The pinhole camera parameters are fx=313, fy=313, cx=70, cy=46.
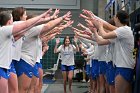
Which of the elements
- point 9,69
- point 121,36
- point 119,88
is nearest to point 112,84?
point 119,88

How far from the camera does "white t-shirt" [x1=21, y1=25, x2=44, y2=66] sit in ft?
16.9

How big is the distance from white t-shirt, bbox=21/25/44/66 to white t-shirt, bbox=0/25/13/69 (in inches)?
43.4

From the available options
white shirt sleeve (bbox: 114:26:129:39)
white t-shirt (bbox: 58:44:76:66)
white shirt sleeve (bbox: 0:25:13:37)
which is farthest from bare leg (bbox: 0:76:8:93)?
white t-shirt (bbox: 58:44:76:66)

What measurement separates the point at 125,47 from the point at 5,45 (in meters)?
1.78

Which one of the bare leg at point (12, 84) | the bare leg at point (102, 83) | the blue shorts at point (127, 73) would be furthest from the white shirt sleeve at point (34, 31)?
the bare leg at point (102, 83)

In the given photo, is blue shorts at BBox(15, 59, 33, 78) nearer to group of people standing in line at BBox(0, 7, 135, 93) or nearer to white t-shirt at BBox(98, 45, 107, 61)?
group of people standing in line at BBox(0, 7, 135, 93)

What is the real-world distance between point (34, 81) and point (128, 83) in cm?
184

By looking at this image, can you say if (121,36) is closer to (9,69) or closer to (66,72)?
(9,69)

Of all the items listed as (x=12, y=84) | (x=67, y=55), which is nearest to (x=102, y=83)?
(x=12, y=84)

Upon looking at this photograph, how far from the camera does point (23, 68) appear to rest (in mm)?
5062

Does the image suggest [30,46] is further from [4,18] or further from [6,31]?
[6,31]

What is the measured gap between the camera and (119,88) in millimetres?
4625

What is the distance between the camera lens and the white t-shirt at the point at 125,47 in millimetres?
4582

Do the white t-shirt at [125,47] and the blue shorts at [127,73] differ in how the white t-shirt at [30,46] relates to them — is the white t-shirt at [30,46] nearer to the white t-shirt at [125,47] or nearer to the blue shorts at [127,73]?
the white t-shirt at [125,47]
